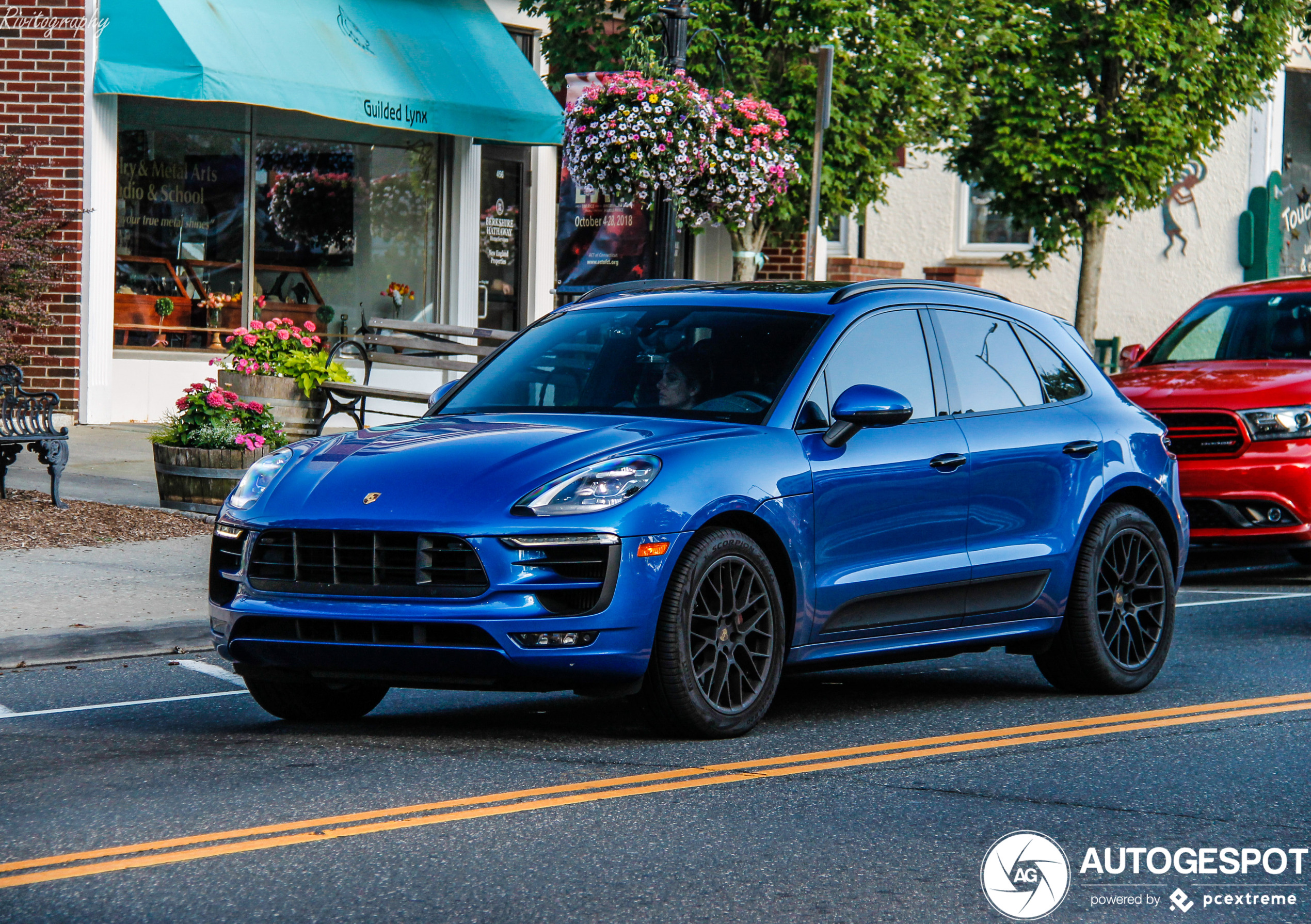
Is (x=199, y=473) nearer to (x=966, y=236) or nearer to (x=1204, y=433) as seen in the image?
(x=1204, y=433)

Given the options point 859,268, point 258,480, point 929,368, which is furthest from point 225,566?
point 859,268

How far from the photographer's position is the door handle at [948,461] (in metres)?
7.23

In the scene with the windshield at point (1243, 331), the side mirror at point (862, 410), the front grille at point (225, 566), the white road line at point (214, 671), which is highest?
the windshield at point (1243, 331)

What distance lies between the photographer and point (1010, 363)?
797cm

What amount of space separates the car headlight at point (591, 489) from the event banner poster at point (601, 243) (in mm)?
14806

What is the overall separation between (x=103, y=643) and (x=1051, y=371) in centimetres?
445

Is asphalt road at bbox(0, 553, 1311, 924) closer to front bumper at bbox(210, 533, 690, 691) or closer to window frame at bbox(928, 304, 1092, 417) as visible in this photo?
front bumper at bbox(210, 533, 690, 691)

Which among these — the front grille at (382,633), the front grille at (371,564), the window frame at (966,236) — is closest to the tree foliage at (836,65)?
the window frame at (966,236)

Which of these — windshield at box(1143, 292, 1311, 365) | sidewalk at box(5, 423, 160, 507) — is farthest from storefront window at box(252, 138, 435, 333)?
windshield at box(1143, 292, 1311, 365)

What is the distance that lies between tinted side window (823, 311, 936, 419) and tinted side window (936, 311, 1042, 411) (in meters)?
0.19

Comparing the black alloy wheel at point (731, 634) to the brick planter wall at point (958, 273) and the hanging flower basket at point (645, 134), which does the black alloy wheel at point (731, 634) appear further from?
the brick planter wall at point (958, 273)

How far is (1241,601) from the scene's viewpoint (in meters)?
11.4

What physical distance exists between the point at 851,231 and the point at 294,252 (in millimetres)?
16224

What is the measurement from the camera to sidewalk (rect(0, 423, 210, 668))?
8.65m
